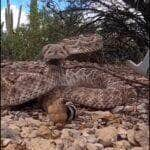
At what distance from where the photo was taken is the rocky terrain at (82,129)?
478cm

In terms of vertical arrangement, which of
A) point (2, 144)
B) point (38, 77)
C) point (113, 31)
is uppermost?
point (113, 31)

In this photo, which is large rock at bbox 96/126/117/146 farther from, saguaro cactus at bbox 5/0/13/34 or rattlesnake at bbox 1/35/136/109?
saguaro cactus at bbox 5/0/13/34

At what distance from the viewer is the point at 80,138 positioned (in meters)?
4.93

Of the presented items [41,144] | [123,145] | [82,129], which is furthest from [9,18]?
[123,145]

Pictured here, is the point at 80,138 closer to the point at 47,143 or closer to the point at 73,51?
the point at 47,143

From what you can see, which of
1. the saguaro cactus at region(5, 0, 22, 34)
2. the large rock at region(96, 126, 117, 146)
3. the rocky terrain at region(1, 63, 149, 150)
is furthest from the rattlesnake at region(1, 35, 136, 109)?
the saguaro cactus at region(5, 0, 22, 34)

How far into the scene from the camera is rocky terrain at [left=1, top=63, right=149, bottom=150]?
4.78m

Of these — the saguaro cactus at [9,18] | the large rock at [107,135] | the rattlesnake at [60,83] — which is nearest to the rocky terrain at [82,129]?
the large rock at [107,135]

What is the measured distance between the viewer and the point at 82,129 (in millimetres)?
5145

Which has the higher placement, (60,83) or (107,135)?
(60,83)

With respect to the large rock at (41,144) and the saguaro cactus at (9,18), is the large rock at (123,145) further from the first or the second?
the saguaro cactus at (9,18)

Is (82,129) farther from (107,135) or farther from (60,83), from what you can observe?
(60,83)

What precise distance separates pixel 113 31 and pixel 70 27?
0.56 metres

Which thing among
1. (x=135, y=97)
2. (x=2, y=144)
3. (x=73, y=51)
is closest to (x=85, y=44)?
(x=73, y=51)
